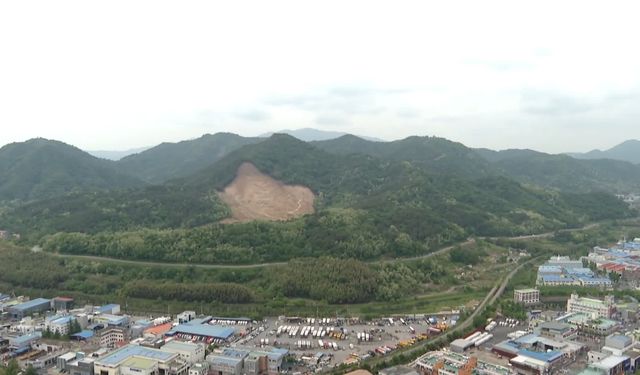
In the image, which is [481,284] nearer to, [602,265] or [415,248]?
[415,248]

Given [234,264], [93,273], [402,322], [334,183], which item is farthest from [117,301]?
[334,183]

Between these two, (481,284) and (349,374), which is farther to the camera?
(481,284)

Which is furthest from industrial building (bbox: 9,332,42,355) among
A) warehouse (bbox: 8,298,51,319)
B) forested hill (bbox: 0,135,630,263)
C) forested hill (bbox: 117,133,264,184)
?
forested hill (bbox: 117,133,264,184)

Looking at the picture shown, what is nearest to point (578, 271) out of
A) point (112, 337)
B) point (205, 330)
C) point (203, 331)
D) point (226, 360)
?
point (205, 330)

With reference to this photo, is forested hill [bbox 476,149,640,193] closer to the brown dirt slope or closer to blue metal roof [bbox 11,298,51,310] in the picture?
the brown dirt slope

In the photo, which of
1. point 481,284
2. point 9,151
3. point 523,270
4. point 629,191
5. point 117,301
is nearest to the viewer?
point 117,301

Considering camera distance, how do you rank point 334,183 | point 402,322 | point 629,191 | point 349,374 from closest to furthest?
point 349,374
point 402,322
point 334,183
point 629,191
